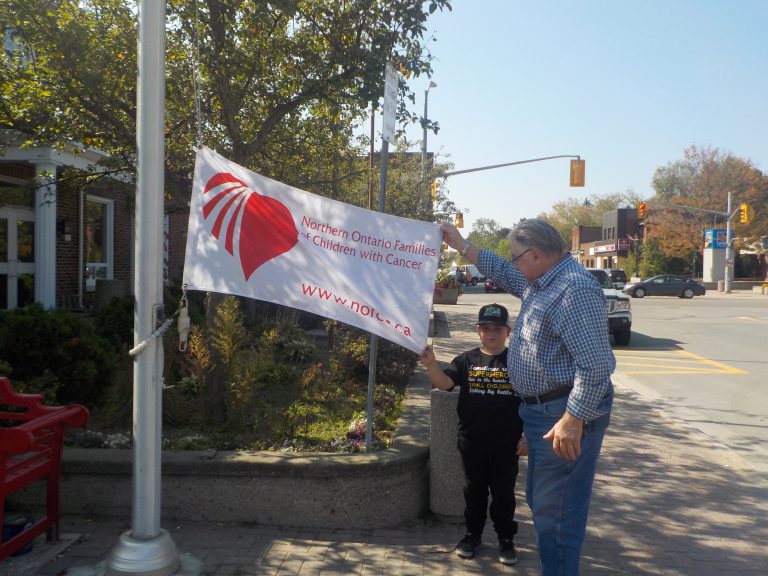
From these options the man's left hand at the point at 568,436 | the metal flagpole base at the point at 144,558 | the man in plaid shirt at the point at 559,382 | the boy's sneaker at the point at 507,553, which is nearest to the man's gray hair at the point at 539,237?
the man in plaid shirt at the point at 559,382

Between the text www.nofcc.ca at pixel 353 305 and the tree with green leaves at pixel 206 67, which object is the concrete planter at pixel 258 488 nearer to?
the text www.nofcc.ca at pixel 353 305

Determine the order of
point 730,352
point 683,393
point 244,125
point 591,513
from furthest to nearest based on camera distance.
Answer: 1. point 730,352
2. point 683,393
3. point 244,125
4. point 591,513

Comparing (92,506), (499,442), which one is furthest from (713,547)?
(92,506)

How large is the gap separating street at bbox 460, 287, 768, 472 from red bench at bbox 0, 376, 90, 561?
5593 millimetres

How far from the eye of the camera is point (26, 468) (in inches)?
146

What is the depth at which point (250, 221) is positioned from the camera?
3982 millimetres

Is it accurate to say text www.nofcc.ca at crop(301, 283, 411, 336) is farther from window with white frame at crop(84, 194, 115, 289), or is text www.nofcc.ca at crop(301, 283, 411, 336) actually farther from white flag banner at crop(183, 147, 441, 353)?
window with white frame at crop(84, 194, 115, 289)

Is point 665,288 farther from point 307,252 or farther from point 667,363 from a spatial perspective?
point 307,252

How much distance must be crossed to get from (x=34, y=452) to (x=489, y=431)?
8.63ft

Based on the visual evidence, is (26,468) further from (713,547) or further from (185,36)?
(185,36)

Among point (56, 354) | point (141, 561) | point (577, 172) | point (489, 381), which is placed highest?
point (577, 172)

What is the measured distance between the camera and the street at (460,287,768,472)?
758 cm

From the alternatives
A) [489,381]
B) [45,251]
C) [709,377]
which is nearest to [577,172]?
[709,377]

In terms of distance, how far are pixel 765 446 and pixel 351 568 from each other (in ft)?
16.8
